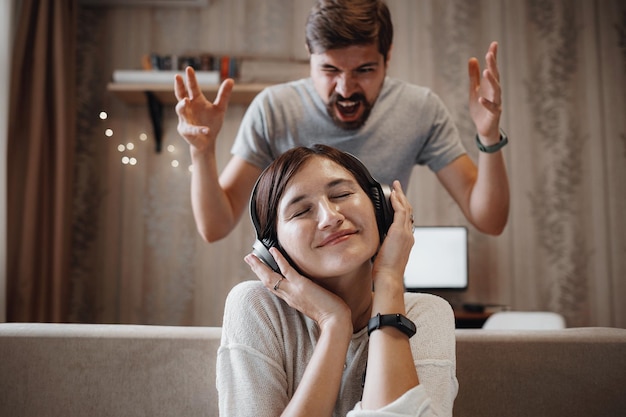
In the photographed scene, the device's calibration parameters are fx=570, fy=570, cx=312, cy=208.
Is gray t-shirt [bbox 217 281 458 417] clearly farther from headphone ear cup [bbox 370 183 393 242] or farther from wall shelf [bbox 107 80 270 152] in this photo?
wall shelf [bbox 107 80 270 152]

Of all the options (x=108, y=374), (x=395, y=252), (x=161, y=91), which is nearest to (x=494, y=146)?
(x=395, y=252)

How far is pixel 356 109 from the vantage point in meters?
1.60

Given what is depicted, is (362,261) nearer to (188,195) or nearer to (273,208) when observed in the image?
(273,208)

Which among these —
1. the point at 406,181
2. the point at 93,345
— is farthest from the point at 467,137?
the point at 93,345

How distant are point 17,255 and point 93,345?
225cm

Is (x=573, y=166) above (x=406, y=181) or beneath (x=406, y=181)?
above

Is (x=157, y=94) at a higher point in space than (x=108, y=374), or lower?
higher

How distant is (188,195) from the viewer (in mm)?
3564

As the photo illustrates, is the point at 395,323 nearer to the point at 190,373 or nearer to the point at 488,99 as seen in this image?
the point at 190,373

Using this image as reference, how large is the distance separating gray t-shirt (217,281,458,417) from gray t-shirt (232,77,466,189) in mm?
666

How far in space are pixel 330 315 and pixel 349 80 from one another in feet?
2.51

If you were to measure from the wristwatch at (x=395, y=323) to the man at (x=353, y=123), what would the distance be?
66 cm

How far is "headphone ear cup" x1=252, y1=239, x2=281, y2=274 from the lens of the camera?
1.07 metres

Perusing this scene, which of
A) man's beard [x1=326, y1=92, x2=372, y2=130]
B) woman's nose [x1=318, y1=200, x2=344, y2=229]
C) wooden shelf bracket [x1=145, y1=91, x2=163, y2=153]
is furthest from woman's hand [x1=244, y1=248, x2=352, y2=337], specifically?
wooden shelf bracket [x1=145, y1=91, x2=163, y2=153]
